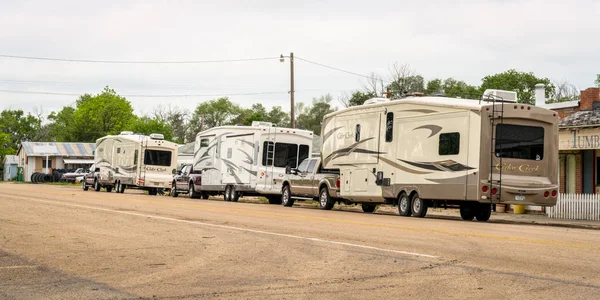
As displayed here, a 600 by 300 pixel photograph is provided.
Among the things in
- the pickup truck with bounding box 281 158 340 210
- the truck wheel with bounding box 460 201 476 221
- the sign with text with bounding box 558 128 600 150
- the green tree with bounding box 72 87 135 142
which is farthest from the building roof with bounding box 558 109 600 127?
the green tree with bounding box 72 87 135 142

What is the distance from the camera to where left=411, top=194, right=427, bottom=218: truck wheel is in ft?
77.6

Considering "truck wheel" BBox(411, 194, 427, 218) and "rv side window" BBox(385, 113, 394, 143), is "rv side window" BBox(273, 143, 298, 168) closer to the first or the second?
"rv side window" BBox(385, 113, 394, 143)

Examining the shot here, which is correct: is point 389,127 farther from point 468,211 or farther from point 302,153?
point 302,153

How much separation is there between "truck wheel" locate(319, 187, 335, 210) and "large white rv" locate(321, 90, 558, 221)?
2.77m

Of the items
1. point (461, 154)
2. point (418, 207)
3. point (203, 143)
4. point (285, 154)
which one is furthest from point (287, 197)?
point (461, 154)

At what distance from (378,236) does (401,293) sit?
6.89 metres

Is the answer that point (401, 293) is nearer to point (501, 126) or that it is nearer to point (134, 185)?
point (501, 126)

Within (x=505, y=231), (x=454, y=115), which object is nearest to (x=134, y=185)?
(x=454, y=115)

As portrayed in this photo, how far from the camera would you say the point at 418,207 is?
78.2 feet

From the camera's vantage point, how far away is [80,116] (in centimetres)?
12788

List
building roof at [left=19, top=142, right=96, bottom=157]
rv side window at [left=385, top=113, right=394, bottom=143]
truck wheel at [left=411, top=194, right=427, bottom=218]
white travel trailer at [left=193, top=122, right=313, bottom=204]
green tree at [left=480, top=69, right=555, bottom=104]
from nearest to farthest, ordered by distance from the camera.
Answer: truck wheel at [left=411, top=194, right=427, bottom=218] < rv side window at [left=385, top=113, right=394, bottom=143] < white travel trailer at [left=193, top=122, right=313, bottom=204] < green tree at [left=480, top=69, right=555, bottom=104] < building roof at [left=19, top=142, right=96, bottom=157]

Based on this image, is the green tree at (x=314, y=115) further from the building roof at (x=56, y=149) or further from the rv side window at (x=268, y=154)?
the rv side window at (x=268, y=154)

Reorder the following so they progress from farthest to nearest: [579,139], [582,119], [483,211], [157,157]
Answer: [157,157], [582,119], [579,139], [483,211]

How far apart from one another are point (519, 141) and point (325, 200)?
9.01 m
